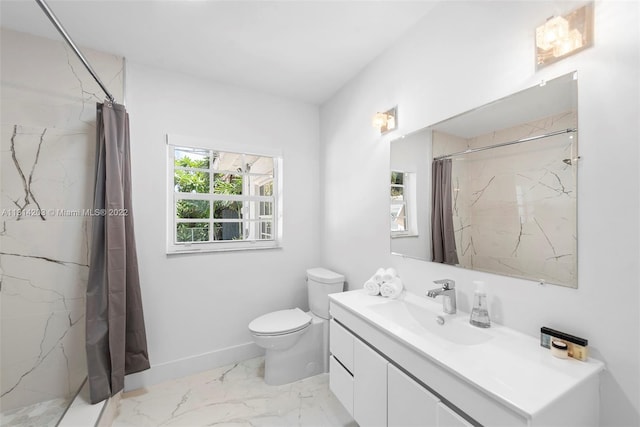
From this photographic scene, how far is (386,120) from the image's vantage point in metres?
1.85

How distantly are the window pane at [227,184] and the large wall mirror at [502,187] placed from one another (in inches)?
61.8

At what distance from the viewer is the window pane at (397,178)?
1.76m

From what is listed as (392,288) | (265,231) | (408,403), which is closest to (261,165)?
(265,231)

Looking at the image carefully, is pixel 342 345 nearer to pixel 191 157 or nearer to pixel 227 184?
pixel 227 184

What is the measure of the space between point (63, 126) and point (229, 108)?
45.0 inches

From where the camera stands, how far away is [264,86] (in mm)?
2410

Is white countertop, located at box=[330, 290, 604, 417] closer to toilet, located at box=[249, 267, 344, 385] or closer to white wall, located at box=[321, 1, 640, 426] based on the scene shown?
white wall, located at box=[321, 1, 640, 426]

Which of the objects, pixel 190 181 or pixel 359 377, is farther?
pixel 190 181

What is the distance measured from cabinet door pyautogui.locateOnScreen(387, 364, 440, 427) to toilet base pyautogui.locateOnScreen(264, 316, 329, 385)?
1062 millimetres

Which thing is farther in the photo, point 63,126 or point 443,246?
point 63,126

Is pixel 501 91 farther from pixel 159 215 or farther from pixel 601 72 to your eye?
pixel 159 215

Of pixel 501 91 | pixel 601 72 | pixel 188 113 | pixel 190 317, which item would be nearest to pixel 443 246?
pixel 501 91

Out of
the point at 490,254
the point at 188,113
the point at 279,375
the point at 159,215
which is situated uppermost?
the point at 188,113

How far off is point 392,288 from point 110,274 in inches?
71.5
